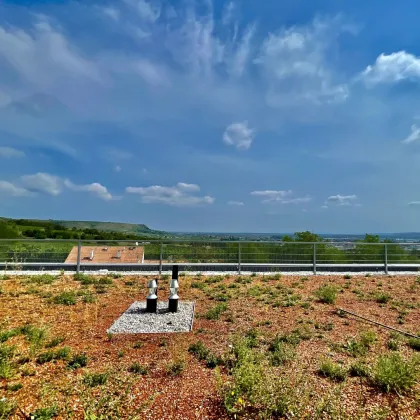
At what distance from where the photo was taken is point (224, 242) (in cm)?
1084

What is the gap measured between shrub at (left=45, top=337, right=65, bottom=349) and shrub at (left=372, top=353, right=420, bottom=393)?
3653 mm

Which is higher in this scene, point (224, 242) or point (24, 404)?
point (224, 242)

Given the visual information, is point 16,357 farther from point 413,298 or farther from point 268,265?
point 268,265

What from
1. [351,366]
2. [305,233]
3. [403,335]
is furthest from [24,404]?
[305,233]

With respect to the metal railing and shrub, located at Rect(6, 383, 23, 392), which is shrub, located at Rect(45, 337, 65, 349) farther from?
the metal railing

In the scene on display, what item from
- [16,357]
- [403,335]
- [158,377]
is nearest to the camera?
[158,377]

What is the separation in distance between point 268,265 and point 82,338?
773cm

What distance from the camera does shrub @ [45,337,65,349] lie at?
3822 millimetres

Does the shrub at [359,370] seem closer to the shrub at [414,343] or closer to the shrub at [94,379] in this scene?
the shrub at [414,343]

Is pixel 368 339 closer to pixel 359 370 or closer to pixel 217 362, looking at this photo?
pixel 359 370

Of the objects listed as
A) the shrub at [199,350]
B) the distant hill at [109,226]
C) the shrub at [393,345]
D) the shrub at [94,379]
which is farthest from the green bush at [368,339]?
the distant hill at [109,226]

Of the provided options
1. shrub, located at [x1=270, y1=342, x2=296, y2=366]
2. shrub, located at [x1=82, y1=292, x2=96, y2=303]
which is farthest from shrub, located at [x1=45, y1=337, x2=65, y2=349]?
shrub, located at [x1=270, y1=342, x2=296, y2=366]

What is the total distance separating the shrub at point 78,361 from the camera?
329cm

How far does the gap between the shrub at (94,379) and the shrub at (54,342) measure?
1.11 m
